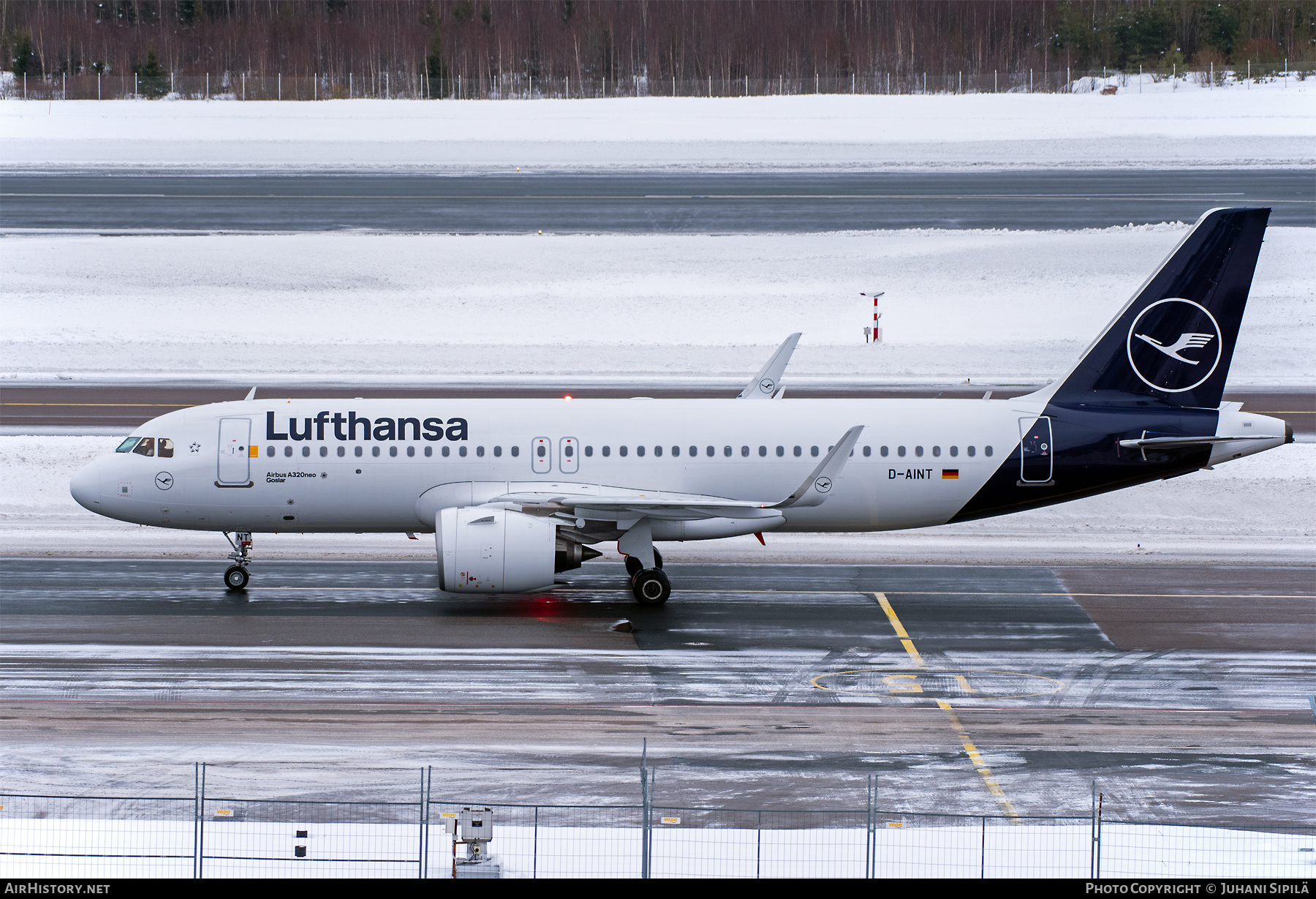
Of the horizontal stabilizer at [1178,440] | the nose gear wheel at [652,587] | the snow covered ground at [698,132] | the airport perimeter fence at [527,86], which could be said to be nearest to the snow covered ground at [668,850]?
the nose gear wheel at [652,587]

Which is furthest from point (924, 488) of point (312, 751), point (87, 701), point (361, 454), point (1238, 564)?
point (87, 701)

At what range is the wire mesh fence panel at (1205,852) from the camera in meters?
17.5

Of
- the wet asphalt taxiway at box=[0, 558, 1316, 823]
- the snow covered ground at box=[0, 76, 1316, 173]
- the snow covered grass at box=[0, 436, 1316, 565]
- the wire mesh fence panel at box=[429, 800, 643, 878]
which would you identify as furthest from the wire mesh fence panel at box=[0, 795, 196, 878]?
the snow covered ground at box=[0, 76, 1316, 173]

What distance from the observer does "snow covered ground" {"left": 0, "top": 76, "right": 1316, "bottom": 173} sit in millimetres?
100438

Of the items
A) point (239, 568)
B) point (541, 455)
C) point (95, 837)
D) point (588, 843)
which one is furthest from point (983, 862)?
point (239, 568)

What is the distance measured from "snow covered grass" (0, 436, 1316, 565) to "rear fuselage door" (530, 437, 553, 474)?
5.40 metres

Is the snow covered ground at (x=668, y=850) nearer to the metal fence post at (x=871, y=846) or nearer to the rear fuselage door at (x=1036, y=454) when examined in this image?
the metal fence post at (x=871, y=846)

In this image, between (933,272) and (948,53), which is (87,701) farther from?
(948,53)

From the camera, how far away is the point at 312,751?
22.5 meters

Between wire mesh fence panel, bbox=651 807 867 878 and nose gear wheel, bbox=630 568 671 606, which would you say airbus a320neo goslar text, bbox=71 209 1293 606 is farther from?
wire mesh fence panel, bbox=651 807 867 878

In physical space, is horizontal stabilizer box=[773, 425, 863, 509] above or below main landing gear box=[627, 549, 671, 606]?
above

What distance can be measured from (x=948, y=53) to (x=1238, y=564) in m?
124

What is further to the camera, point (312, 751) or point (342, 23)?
point (342, 23)

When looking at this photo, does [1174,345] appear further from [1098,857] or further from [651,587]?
[1098,857]
